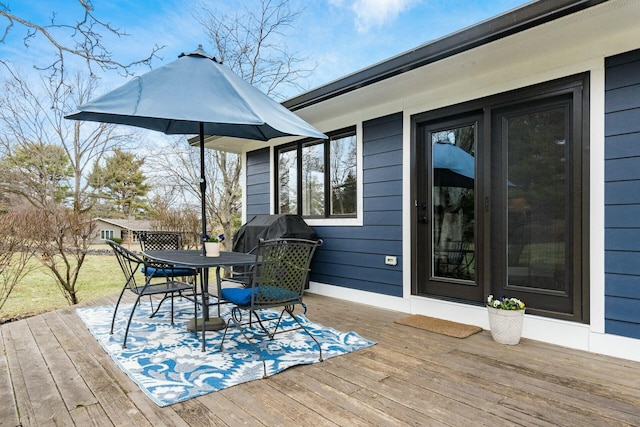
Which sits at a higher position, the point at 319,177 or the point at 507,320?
the point at 319,177

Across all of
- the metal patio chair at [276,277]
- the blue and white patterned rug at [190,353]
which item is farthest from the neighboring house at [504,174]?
the metal patio chair at [276,277]

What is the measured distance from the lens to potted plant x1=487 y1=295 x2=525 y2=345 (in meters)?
2.97

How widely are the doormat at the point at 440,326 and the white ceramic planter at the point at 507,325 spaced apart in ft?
0.95

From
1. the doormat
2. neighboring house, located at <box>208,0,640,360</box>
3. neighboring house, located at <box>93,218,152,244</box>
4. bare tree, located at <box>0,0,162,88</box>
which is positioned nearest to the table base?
the doormat

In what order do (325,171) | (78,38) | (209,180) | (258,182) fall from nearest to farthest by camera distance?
1. (78,38)
2. (325,171)
3. (258,182)
4. (209,180)

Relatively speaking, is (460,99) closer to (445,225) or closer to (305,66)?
(445,225)

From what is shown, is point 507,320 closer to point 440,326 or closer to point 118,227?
point 440,326

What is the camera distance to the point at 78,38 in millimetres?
2686

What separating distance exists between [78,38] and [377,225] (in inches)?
130

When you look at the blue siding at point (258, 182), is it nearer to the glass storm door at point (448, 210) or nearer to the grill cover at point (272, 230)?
the grill cover at point (272, 230)

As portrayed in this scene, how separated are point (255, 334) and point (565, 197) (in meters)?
2.84

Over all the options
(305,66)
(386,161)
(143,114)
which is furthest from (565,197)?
(305,66)

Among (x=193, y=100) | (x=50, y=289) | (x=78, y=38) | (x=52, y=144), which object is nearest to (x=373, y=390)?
(x=193, y=100)

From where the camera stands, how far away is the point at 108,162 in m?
10.8
